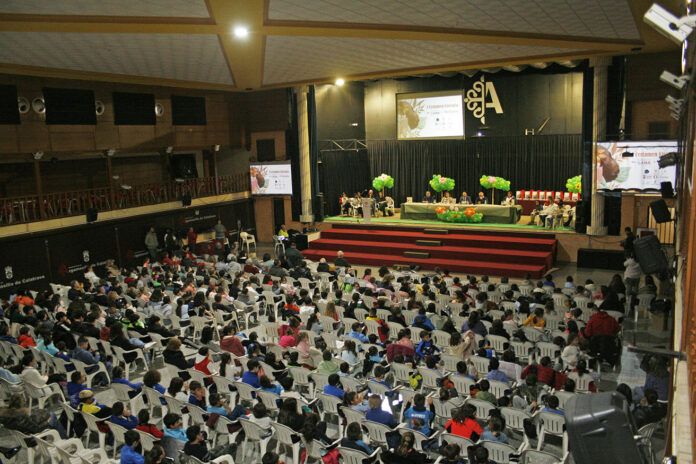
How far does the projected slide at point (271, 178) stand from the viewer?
23031mm

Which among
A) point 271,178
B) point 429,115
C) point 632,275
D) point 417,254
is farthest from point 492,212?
point 271,178

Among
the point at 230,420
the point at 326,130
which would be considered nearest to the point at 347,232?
the point at 326,130

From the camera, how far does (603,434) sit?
2494 millimetres

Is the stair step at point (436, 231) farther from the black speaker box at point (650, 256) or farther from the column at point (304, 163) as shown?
the black speaker box at point (650, 256)

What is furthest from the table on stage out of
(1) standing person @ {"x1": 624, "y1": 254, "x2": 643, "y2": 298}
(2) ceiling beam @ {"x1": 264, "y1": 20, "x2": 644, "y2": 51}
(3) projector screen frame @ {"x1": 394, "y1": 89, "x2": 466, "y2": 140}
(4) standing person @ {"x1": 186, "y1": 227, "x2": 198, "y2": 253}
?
A: (4) standing person @ {"x1": 186, "y1": 227, "x2": 198, "y2": 253}

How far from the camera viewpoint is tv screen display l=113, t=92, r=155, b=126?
66.2 ft

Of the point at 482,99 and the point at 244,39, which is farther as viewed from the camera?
the point at 482,99

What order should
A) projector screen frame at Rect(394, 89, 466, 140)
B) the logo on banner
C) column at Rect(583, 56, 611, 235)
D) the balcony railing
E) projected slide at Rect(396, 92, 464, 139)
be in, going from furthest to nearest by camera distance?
1. projected slide at Rect(396, 92, 464, 139)
2. projector screen frame at Rect(394, 89, 466, 140)
3. the logo on banner
4. column at Rect(583, 56, 611, 235)
5. the balcony railing

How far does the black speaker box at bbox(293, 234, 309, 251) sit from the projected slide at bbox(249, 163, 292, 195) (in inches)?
112

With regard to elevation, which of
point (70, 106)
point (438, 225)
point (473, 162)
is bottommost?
point (438, 225)

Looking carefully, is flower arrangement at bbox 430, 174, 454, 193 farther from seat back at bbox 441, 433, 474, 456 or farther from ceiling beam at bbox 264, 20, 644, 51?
seat back at bbox 441, 433, 474, 456

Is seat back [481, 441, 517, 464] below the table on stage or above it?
below

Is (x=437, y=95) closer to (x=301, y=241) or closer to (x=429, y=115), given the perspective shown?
(x=429, y=115)

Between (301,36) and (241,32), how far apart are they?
1346 mm
